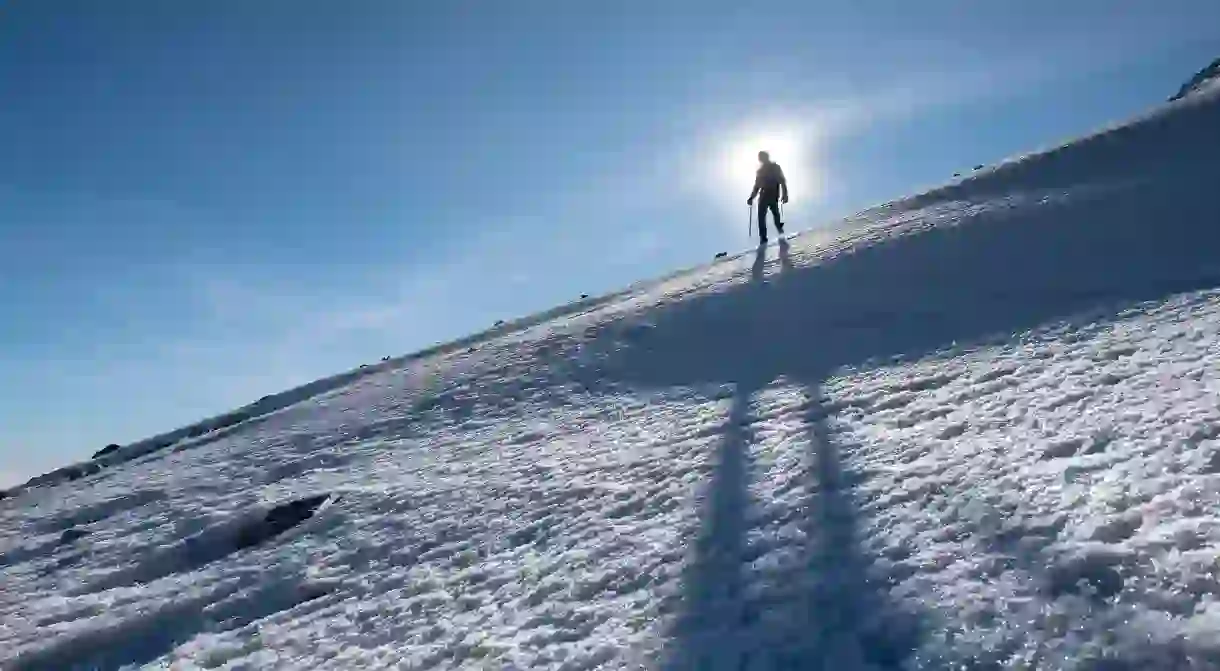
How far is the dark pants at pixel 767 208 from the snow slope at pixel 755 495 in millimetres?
6188

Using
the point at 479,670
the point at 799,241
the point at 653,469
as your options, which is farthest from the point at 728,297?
the point at 479,670

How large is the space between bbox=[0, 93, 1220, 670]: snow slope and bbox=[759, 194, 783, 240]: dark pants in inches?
244

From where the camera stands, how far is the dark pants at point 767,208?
23734 mm

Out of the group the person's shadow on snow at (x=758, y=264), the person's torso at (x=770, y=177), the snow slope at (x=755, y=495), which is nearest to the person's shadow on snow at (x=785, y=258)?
the person's shadow on snow at (x=758, y=264)

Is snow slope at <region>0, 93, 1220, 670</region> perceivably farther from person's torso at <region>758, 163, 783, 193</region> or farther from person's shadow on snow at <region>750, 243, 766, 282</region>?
person's torso at <region>758, 163, 783, 193</region>

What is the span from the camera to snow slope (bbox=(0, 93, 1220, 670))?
5172 mm

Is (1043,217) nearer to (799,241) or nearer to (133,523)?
(799,241)

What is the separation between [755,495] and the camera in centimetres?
763

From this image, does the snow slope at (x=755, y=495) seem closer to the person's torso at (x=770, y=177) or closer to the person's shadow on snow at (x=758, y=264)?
the person's shadow on snow at (x=758, y=264)

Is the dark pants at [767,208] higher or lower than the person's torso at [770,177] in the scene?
lower

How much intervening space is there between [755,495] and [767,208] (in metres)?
17.7

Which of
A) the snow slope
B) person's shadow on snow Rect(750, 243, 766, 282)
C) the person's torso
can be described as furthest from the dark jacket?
the snow slope

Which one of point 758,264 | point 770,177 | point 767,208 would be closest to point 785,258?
point 758,264

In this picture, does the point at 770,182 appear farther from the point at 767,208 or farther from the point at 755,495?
the point at 755,495
